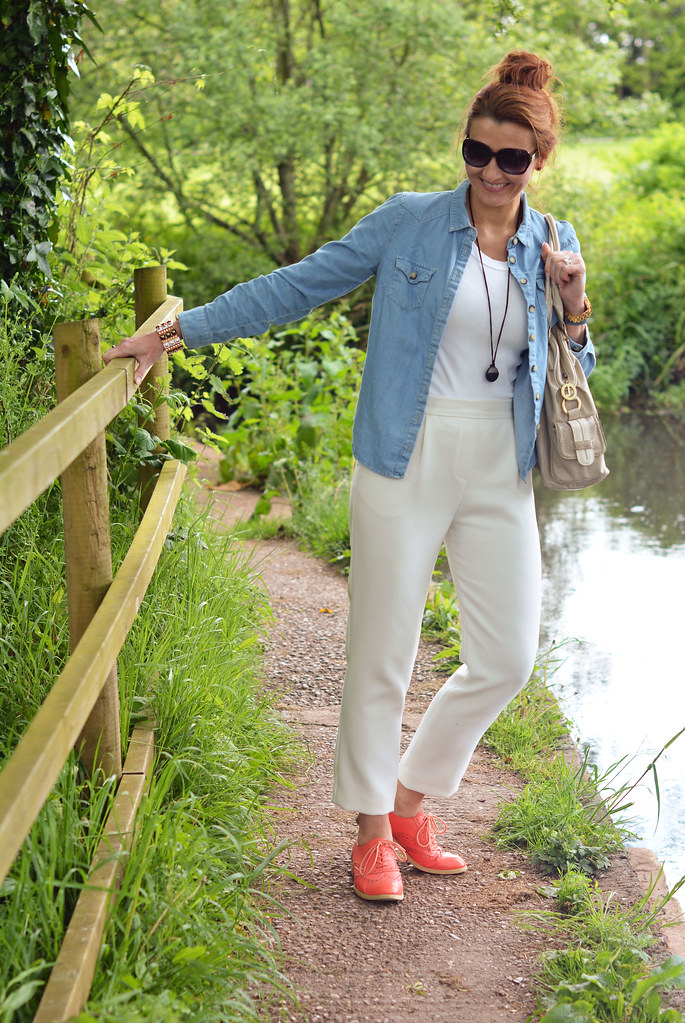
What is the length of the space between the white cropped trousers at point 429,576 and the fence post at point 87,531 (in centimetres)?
61

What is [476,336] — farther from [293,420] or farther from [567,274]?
[293,420]

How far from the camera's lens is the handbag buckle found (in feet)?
8.29

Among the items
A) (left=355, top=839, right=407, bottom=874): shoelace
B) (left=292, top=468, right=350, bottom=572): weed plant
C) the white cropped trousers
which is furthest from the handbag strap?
(left=292, top=468, right=350, bottom=572): weed plant

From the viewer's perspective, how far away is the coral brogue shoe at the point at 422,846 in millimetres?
2834

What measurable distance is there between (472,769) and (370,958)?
119 centimetres

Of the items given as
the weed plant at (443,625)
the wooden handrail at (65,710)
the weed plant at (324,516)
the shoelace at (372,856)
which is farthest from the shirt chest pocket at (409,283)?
the weed plant at (324,516)

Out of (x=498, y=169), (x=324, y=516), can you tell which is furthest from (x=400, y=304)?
(x=324, y=516)

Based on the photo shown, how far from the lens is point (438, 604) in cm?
493

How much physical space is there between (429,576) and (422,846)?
Answer: 79 centimetres

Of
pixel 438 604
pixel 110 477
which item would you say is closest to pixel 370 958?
pixel 110 477

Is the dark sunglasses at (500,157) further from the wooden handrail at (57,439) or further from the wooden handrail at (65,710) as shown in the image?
the wooden handrail at (65,710)

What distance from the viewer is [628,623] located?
17.1 ft

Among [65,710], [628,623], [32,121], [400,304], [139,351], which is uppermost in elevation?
[32,121]

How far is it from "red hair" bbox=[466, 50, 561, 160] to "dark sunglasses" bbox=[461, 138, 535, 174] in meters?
0.07
